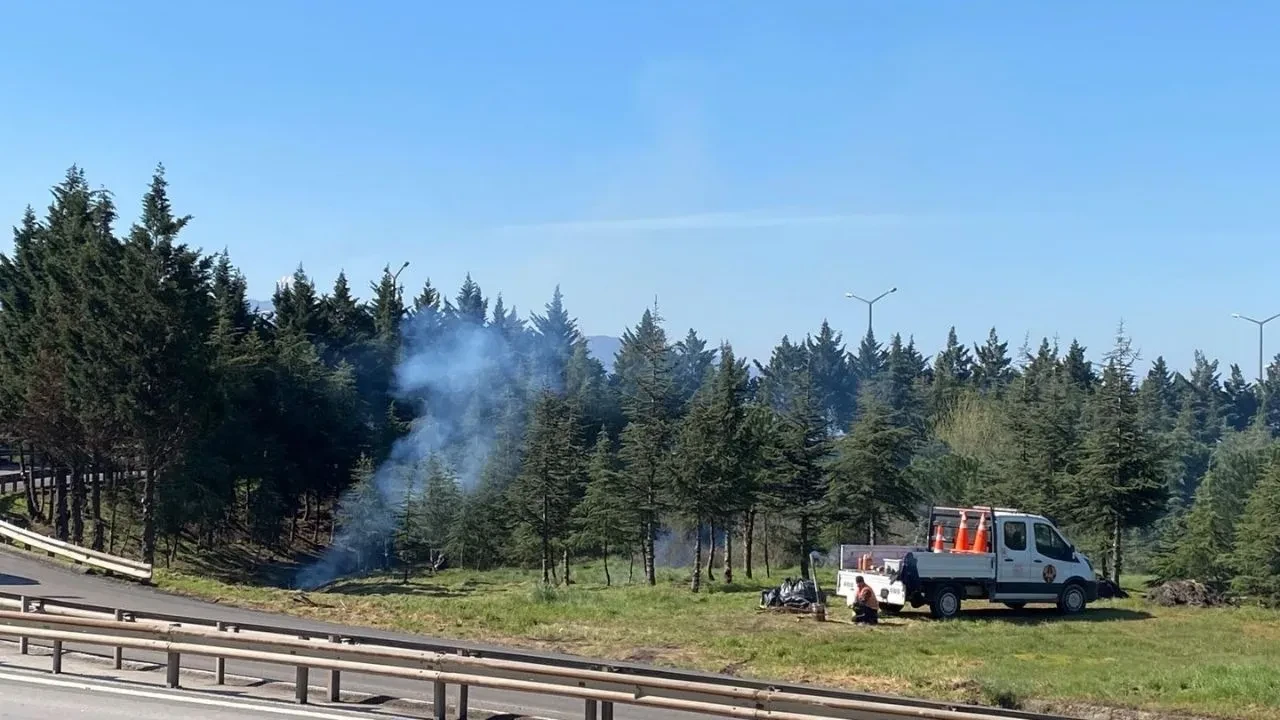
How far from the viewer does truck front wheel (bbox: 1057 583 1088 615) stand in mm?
28938

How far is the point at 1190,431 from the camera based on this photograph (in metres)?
117

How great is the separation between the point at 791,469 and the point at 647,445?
8209 mm

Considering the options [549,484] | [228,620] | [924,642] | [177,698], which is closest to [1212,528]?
[549,484]

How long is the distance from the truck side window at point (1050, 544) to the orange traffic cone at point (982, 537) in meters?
1.28

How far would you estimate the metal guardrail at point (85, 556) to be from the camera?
95.8 ft

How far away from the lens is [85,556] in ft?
100

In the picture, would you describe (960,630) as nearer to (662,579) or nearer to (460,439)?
(662,579)

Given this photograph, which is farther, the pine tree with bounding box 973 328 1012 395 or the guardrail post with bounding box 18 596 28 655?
the pine tree with bounding box 973 328 1012 395

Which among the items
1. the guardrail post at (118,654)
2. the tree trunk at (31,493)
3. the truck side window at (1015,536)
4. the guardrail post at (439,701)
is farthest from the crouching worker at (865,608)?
the tree trunk at (31,493)

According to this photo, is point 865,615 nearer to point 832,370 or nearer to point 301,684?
point 301,684

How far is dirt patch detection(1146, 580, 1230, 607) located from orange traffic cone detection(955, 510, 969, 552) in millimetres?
6102

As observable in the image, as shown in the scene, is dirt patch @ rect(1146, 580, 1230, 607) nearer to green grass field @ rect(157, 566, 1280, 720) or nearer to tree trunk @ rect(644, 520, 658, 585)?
green grass field @ rect(157, 566, 1280, 720)

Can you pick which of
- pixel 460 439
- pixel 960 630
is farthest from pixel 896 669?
pixel 460 439

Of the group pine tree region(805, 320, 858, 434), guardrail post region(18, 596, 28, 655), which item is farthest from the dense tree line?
pine tree region(805, 320, 858, 434)
